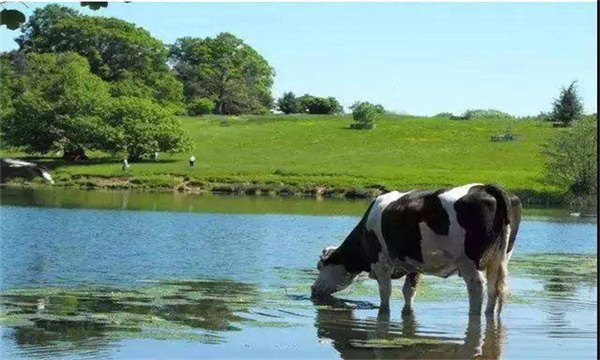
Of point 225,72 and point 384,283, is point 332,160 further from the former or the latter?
point 384,283

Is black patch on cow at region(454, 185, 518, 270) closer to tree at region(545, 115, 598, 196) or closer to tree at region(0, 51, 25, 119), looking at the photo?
tree at region(545, 115, 598, 196)

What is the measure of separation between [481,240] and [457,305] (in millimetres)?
3229

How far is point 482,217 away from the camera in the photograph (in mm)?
16172

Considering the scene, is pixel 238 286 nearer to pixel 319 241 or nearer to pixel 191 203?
pixel 319 241

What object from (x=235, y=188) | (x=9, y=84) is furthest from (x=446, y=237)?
(x=9, y=84)

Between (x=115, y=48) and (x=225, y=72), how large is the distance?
21875mm

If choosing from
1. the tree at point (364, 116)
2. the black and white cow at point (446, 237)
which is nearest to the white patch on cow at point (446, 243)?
the black and white cow at point (446, 237)

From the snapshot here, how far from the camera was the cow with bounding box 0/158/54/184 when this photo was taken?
262ft

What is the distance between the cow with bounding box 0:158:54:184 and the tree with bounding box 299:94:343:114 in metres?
63.8

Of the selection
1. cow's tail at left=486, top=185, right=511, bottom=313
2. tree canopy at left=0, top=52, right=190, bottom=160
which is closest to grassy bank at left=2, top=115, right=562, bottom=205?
tree canopy at left=0, top=52, right=190, bottom=160

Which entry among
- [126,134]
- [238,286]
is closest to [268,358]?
[238,286]

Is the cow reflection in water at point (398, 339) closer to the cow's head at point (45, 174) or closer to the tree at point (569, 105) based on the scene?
the cow's head at point (45, 174)

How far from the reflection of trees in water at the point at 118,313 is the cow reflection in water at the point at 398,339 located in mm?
1603

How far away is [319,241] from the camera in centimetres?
3716
